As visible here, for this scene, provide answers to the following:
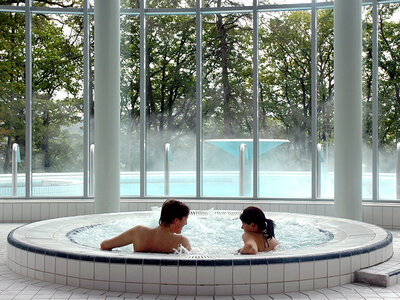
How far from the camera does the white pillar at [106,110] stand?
24.0ft

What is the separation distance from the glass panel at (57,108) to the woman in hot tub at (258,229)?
5132 mm

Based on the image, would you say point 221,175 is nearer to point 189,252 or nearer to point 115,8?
point 115,8

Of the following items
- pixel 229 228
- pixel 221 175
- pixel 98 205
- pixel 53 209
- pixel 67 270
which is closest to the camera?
pixel 67 270

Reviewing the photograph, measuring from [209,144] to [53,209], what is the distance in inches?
107

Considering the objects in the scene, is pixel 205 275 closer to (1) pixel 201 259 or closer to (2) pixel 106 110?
(1) pixel 201 259

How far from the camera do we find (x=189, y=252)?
422 cm

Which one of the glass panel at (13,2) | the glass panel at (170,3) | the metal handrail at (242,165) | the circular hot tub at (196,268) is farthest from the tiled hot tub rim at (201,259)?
the glass panel at (13,2)

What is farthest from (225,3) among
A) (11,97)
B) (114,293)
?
(114,293)

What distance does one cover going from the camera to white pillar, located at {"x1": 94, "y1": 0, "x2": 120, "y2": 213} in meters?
7.32

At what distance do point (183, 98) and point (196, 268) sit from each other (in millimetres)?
5583

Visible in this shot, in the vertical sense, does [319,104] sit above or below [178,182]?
above

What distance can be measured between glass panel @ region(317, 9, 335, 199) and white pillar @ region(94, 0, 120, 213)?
133 inches

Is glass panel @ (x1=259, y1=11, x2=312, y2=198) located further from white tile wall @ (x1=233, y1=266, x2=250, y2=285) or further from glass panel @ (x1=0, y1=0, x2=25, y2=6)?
white tile wall @ (x1=233, y1=266, x2=250, y2=285)

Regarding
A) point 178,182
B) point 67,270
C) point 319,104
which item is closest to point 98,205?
point 178,182
